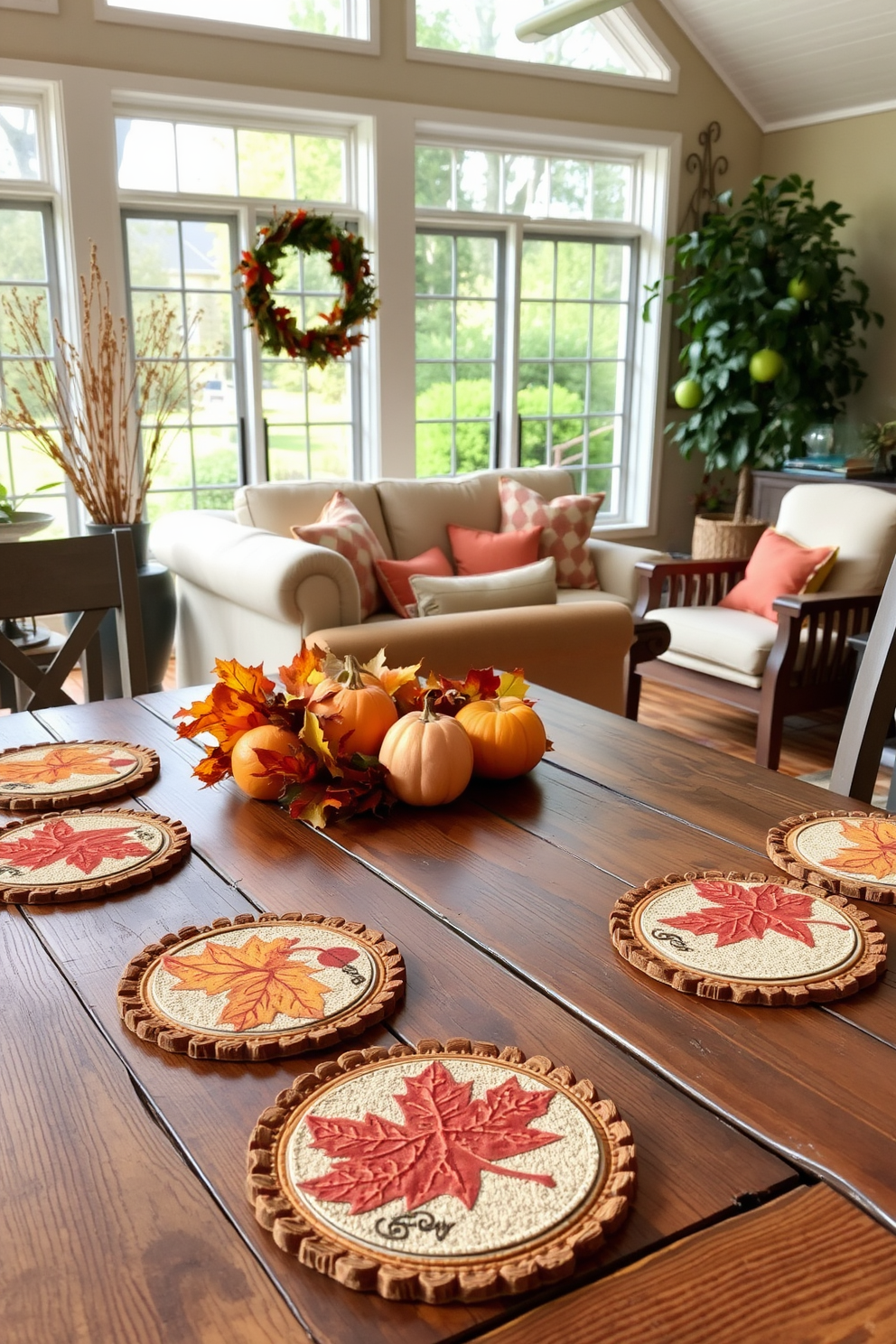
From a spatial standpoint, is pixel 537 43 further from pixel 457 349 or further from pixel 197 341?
pixel 197 341

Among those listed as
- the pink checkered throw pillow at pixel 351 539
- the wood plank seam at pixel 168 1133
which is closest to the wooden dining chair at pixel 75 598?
the wood plank seam at pixel 168 1133

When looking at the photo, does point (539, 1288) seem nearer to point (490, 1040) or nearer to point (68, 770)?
point (490, 1040)

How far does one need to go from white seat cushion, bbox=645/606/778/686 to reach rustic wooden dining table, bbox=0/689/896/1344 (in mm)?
2627

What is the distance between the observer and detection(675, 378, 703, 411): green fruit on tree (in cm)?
577

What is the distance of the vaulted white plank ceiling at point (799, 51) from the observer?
5230 millimetres

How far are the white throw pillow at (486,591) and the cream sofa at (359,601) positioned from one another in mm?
148

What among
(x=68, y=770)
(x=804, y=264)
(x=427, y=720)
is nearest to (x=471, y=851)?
(x=427, y=720)

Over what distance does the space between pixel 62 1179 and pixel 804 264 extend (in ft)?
18.3

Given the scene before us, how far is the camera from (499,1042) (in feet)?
2.72

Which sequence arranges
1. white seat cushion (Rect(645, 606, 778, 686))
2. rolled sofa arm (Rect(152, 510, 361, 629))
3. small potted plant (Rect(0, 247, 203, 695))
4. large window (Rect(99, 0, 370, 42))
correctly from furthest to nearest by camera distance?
large window (Rect(99, 0, 370, 42)), small potted plant (Rect(0, 247, 203, 695)), white seat cushion (Rect(645, 606, 778, 686)), rolled sofa arm (Rect(152, 510, 361, 629))

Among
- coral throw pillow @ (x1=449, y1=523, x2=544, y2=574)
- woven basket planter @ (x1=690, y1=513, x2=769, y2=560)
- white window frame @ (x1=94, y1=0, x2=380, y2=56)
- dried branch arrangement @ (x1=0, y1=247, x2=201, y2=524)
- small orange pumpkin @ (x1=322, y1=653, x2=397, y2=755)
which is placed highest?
white window frame @ (x1=94, y1=0, x2=380, y2=56)

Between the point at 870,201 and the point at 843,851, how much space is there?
5566 millimetres

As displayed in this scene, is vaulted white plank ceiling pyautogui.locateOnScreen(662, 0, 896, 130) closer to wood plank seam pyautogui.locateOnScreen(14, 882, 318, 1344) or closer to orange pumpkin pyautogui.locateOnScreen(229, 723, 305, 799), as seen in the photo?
orange pumpkin pyautogui.locateOnScreen(229, 723, 305, 799)

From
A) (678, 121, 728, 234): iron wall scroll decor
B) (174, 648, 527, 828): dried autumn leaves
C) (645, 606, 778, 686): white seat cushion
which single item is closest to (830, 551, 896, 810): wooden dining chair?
(174, 648, 527, 828): dried autumn leaves
